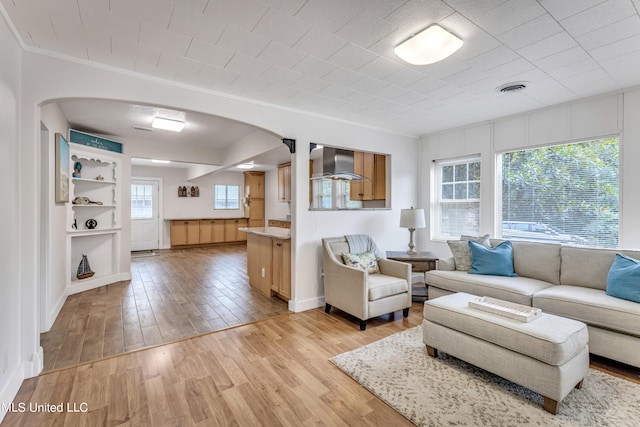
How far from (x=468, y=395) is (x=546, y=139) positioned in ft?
10.4

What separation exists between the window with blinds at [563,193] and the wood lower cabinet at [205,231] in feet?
25.0

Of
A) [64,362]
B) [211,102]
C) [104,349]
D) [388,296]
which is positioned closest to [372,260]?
[388,296]

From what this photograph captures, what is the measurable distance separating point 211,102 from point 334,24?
5.29 ft

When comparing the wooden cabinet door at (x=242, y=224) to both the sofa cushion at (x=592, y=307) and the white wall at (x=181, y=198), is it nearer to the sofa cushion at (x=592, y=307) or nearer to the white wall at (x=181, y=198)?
the white wall at (x=181, y=198)

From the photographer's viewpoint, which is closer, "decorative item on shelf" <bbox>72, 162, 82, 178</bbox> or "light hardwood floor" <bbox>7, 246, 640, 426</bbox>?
"light hardwood floor" <bbox>7, 246, 640, 426</bbox>

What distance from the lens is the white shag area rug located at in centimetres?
178

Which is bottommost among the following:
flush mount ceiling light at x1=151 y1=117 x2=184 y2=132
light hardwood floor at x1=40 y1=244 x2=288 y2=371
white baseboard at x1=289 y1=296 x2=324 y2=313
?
light hardwood floor at x1=40 y1=244 x2=288 y2=371

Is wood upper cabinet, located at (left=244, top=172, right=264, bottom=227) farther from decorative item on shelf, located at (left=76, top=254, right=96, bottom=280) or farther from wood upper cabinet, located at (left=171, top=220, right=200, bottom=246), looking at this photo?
decorative item on shelf, located at (left=76, top=254, right=96, bottom=280)

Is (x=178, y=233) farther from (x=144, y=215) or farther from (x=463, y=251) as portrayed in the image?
(x=463, y=251)

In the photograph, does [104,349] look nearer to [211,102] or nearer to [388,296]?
[211,102]

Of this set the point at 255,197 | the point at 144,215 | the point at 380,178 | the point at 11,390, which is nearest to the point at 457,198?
the point at 380,178

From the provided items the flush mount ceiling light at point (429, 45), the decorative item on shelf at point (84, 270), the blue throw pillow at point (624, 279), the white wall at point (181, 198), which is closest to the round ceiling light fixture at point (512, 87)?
the flush mount ceiling light at point (429, 45)

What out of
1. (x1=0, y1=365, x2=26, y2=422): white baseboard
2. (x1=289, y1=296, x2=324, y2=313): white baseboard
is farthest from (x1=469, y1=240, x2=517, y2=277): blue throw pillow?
(x1=0, y1=365, x2=26, y2=422): white baseboard

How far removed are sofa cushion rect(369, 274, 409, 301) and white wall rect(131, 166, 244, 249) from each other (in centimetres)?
723
